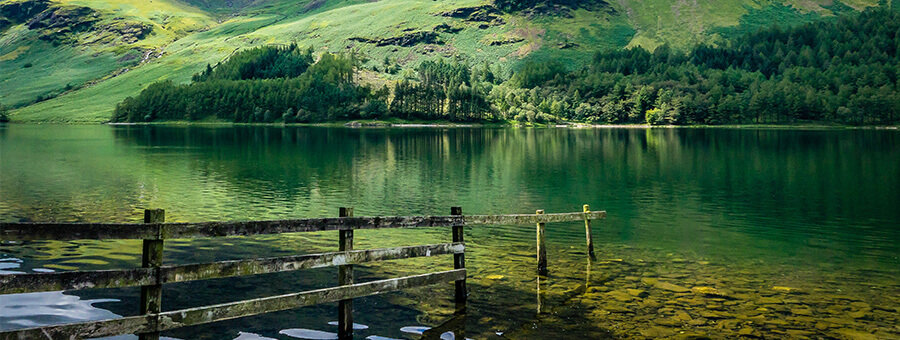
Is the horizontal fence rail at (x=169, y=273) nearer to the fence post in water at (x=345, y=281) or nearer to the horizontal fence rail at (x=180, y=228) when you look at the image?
the fence post in water at (x=345, y=281)

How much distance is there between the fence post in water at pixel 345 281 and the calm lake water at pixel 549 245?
92 cm

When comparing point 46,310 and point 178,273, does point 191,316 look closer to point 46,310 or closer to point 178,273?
point 178,273

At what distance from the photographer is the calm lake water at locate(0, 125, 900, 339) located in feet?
67.8

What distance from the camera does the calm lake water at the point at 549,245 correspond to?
20656 millimetres

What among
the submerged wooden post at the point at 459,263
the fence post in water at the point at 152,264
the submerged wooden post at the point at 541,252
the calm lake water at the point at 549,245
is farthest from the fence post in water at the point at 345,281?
the submerged wooden post at the point at 541,252

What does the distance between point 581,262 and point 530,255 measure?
269 centimetres

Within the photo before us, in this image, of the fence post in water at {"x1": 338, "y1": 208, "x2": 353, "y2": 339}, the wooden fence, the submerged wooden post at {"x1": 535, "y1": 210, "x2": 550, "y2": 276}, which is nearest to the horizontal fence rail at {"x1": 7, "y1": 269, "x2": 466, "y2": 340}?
the wooden fence

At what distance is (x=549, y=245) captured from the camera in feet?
115

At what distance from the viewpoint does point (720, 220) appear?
46.0 metres

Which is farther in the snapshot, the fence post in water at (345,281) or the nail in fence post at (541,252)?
the nail in fence post at (541,252)

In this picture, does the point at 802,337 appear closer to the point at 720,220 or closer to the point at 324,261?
the point at 324,261

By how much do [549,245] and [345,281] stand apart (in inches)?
737

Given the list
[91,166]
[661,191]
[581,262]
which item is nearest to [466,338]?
[581,262]

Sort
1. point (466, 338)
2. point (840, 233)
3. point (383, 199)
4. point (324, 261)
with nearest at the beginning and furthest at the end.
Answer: point (324, 261), point (466, 338), point (840, 233), point (383, 199)
